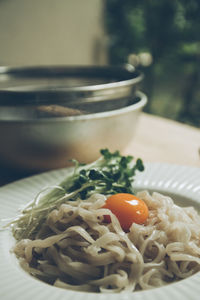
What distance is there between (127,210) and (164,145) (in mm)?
1079

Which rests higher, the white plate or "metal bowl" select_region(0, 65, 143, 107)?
"metal bowl" select_region(0, 65, 143, 107)

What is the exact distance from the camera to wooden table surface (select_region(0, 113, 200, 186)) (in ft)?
6.73

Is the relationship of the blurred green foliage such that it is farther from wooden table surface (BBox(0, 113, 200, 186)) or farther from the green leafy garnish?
the green leafy garnish

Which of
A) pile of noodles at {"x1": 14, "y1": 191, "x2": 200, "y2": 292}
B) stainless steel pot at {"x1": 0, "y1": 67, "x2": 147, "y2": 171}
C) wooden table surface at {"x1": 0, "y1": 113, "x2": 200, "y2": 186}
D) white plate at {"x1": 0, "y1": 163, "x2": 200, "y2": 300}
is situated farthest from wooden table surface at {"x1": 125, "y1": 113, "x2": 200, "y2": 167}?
pile of noodles at {"x1": 14, "y1": 191, "x2": 200, "y2": 292}

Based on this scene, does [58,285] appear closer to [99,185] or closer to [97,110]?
Answer: [99,185]

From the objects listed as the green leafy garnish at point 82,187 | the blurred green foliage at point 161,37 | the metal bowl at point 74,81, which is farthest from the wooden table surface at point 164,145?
the blurred green foliage at point 161,37

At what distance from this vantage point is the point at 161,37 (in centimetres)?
703

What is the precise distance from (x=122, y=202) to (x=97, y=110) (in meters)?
0.55

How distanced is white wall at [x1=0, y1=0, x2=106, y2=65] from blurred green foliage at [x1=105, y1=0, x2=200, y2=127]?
0.41 metres

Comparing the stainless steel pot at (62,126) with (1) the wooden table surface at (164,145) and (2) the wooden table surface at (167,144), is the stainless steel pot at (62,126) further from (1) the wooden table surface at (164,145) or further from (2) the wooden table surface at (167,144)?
(2) the wooden table surface at (167,144)

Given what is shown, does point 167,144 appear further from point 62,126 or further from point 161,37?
point 161,37

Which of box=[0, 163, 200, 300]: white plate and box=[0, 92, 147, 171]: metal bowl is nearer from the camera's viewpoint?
box=[0, 163, 200, 300]: white plate

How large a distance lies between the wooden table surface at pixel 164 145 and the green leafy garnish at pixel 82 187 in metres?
0.33

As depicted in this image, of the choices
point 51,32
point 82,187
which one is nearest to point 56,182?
point 82,187
